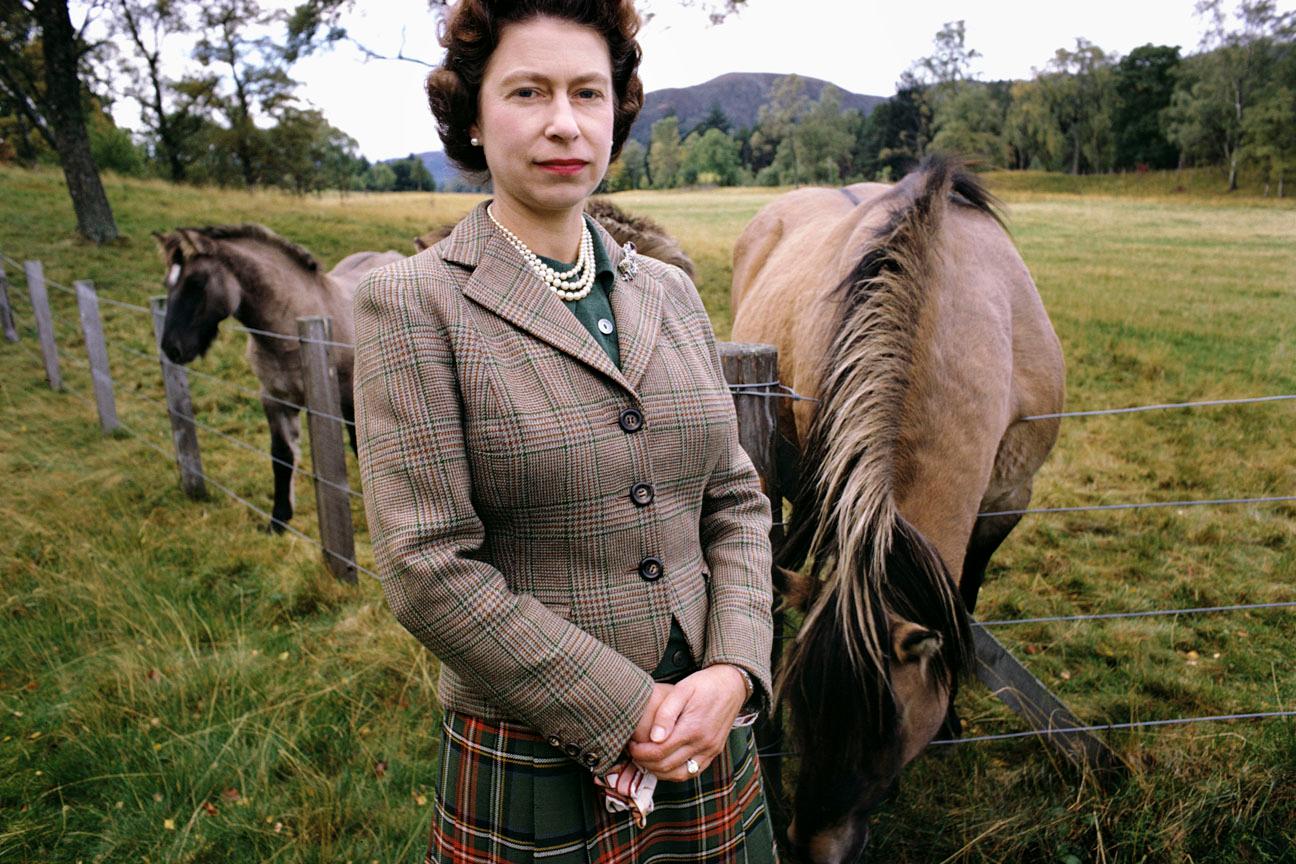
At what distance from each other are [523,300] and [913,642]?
1.27 meters

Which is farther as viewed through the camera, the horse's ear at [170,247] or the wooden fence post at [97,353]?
the wooden fence post at [97,353]

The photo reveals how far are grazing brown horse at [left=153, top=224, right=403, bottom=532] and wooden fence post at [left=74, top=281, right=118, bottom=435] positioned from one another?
120cm

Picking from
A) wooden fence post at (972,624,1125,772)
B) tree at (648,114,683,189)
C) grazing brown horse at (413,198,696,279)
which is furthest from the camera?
tree at (648,114,683,189)

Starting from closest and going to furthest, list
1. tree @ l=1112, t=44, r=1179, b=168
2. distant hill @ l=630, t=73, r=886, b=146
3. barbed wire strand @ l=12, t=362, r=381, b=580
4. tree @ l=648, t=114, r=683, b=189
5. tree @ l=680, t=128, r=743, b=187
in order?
barbed wire strand @ l=12, t=362, r=381, b=580, tree @ l=1112, t=44, r=1179, b=168, distant hill @ l=630, t=73, r=886, b=146, tree @ l=648, t=114, r=683, b=189, tree @ l=680, t=128, r=743, b=187

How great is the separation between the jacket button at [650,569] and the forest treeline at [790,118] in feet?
2.95

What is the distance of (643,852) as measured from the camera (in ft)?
3.97

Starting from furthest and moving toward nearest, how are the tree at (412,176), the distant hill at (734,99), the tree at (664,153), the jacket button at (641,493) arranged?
the tree at (412,176), the tree at (664,153), the distant hill at (734,99), the jacket button at (641,493)

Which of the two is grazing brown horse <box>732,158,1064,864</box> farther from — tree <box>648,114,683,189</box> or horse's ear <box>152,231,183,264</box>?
tree <box>648,114,683,189</box>

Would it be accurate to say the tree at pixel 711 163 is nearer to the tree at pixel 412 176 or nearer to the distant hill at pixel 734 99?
the distant hill at pixel 734 99

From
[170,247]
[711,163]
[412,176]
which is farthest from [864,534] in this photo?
[412,176]

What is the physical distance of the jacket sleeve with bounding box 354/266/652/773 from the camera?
986 millimetres

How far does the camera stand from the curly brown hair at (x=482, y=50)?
105cm

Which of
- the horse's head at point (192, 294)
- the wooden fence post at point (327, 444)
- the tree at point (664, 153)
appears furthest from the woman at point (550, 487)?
the tree at point (664, 153)

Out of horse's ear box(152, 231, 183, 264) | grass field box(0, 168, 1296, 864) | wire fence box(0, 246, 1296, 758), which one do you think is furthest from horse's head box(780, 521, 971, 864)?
horse's ear box(152, 231, 183, 264)
